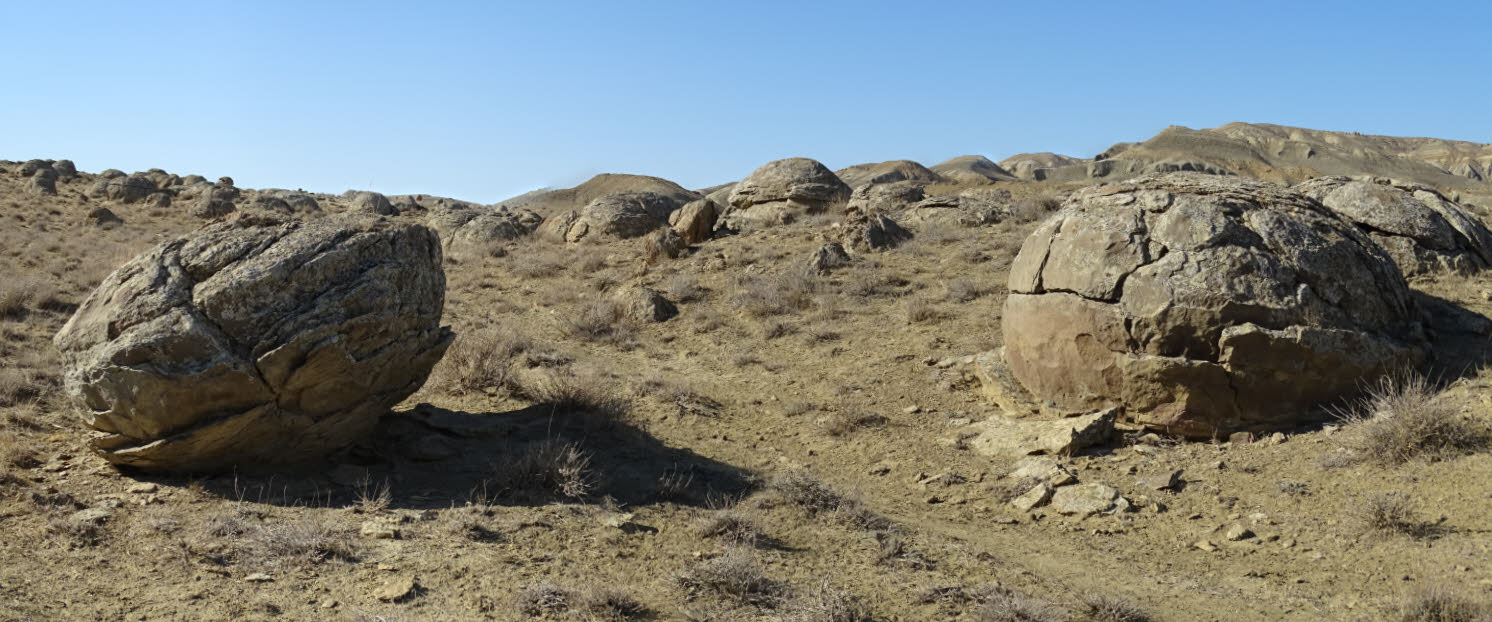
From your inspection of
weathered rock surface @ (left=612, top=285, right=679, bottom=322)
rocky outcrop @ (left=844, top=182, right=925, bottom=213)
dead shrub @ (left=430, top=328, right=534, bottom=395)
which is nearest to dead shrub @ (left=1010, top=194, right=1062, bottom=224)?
rocky outcrop @ (left=844, top=182, right=925, bottom=213)

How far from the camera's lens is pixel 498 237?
63.5 ft

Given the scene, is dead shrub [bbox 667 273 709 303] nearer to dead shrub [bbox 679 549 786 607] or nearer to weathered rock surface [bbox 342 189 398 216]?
dead shrub [bbox 679 549 786 607]

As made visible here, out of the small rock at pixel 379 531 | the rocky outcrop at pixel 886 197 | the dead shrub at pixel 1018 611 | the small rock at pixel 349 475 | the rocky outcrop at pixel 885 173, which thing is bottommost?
the dead shrub at pixel 1018 611

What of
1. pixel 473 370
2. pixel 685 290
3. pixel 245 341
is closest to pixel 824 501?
pixel 245 341

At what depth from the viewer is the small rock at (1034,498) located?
20.3ft

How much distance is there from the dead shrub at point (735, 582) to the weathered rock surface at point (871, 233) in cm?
1004

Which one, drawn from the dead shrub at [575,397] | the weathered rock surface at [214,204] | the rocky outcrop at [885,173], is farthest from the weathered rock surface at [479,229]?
the rocky outcrop at [885,173]

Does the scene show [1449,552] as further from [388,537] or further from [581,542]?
[388,537]

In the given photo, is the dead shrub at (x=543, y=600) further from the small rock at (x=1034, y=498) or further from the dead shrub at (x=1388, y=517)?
the dead shrub at (x=1388, y=517)

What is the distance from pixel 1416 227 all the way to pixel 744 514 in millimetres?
8139

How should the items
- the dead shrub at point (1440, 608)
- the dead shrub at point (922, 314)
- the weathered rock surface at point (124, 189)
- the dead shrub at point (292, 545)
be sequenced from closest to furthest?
the dead shrub at point (1440, 608) → the dead shrub at point (292, 545) → the dead shrub at point (922, 314) → the weathered rock surface at point (124, 189)

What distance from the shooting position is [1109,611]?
4.39 meters

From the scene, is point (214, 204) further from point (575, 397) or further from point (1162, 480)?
point (1162, 480)

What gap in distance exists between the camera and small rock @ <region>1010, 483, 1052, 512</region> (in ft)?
20.3
